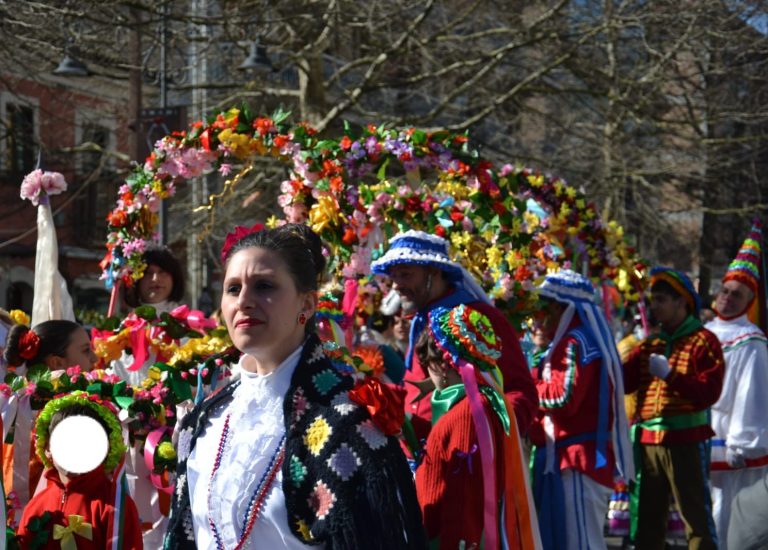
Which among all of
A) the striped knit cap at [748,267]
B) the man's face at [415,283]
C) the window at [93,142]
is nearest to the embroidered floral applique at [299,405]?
the man's face at [415,283]

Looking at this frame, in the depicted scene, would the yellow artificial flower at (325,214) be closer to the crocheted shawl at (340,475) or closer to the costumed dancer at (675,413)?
the costumed dancer at (675,413)

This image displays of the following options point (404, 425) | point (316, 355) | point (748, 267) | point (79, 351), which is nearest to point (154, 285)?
point (79, 351)

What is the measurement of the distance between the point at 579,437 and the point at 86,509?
2.86 meters

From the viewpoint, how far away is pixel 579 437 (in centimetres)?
632

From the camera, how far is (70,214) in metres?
23.1

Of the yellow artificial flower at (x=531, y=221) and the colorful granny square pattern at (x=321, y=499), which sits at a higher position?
the yellow artificial flower at (x=531, y=221)

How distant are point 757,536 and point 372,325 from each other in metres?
5.07

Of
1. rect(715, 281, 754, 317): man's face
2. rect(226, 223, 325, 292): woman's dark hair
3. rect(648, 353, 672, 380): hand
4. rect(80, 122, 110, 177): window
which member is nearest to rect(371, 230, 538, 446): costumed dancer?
rect(648, 353, 672, 380): hand

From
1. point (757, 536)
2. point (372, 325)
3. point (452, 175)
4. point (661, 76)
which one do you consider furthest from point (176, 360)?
point (661, 76)

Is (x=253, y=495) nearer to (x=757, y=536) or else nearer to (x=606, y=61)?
(x=757, y=536)

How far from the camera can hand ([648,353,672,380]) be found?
6.94 metres

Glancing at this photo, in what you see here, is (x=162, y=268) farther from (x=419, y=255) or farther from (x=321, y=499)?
(x=321, y=499)

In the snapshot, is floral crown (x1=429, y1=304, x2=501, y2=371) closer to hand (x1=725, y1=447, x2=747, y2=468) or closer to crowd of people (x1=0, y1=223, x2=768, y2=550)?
crowd of people (x1=0, y1=223, x2=768, y2=550)

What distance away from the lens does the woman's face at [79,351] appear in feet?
18.8
